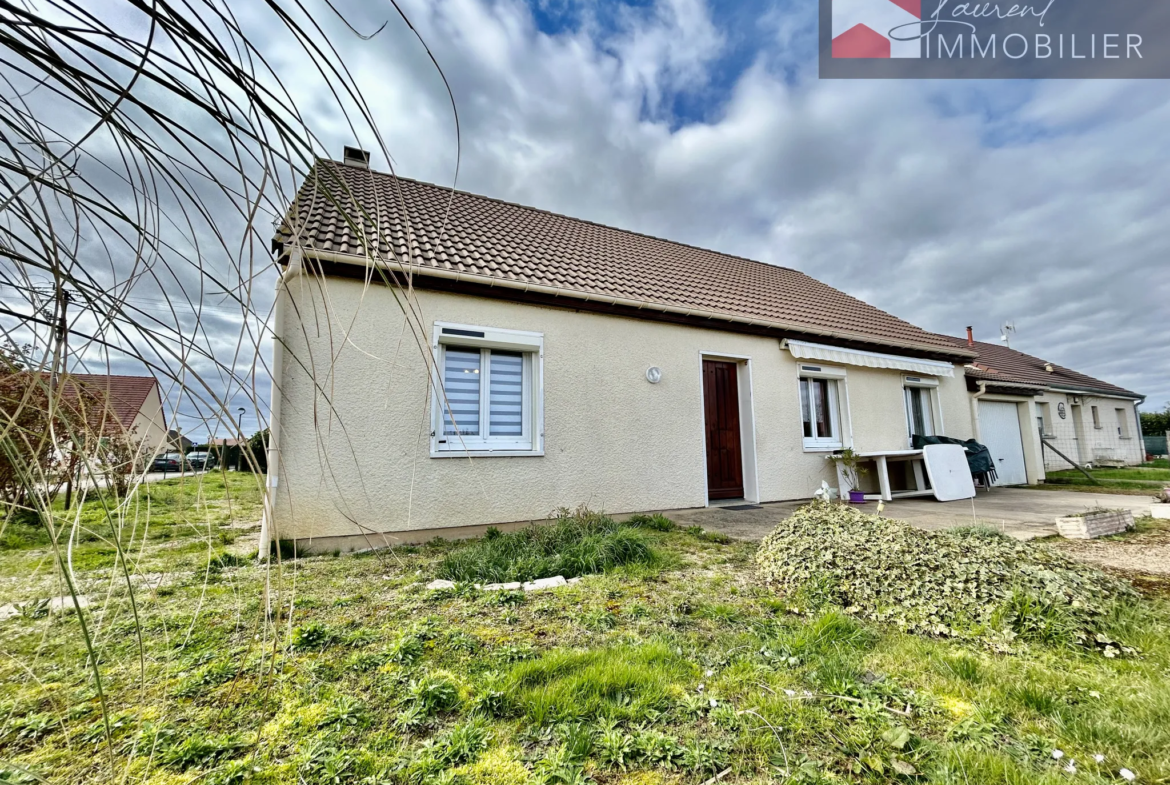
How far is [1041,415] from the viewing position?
19.4 meters

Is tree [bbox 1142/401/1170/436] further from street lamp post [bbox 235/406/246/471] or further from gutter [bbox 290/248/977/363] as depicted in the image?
street lamp post [bbox 235/406/246/471]

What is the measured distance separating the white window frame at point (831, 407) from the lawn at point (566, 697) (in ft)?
22.8

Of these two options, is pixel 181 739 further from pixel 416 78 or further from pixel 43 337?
pixel 416 78

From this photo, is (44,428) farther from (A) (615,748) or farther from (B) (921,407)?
(B) (921,407)

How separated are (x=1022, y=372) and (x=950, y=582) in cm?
2384

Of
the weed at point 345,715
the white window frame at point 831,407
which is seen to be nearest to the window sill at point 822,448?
the white window frame at point 831,407

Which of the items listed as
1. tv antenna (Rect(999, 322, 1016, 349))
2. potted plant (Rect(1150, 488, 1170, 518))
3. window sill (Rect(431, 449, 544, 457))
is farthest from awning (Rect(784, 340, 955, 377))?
tv antenna (Rect(999, 322, 1016, 349))

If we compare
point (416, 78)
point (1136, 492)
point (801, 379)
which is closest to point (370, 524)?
point (416, 78)

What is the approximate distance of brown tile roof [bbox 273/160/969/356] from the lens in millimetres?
Result: 7293

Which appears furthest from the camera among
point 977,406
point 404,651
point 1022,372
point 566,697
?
point 1022,372

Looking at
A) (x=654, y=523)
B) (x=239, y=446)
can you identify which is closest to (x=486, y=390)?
(x=654, y=523)

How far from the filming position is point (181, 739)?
1983mm

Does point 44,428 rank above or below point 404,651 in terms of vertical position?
above

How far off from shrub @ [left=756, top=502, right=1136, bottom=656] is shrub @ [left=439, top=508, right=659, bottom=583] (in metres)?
1.51
